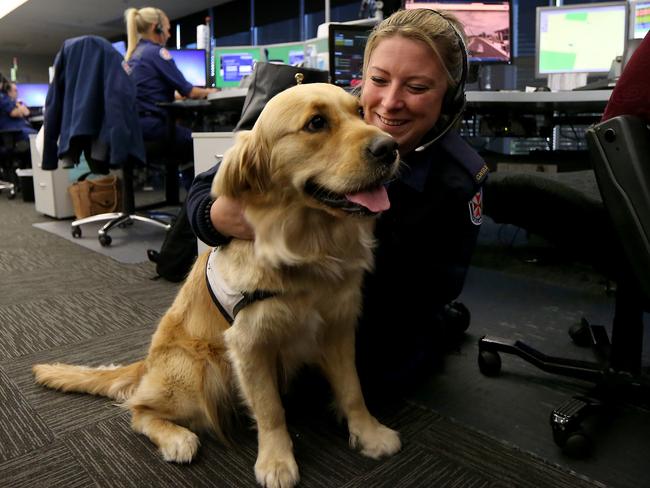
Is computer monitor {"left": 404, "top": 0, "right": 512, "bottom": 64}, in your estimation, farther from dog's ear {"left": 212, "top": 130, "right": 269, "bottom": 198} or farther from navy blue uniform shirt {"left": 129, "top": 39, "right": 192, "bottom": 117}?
dog's ear {"left": 212, "top": 130, "right": 269, "bottom": 198}

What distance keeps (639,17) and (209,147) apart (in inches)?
112

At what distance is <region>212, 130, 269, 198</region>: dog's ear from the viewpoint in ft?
3.70

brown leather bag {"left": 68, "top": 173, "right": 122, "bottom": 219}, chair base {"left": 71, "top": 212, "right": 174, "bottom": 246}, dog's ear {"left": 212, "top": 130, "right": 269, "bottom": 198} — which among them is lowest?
chair base {"left": 71, "top": 212, "right": 174, "bottom": 246}

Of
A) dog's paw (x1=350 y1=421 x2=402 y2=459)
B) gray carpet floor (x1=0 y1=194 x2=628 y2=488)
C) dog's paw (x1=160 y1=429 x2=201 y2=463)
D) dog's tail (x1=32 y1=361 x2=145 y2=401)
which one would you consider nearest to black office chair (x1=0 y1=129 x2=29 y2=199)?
gray carpet floor (x1=0 y1=194 x2=628 y2=488)

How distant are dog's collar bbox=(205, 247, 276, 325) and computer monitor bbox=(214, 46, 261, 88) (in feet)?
14.4

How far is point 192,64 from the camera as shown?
18.5ft

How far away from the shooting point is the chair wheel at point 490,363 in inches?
66.4

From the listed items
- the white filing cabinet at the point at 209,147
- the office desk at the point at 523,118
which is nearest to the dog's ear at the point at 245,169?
the white filing cabinet at the point at 209,147

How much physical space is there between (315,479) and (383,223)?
694 millimetres

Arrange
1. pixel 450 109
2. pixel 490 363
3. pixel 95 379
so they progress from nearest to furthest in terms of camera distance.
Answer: pixel 450 109 → pixel 95 379 → pixel 490 363

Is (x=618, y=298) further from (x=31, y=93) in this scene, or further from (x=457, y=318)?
(x=31, y=93)

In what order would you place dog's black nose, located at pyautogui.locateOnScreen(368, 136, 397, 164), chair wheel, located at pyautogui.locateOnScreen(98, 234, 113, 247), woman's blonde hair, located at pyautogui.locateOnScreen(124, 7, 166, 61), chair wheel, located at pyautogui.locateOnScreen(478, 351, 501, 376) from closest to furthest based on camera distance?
1. dog's black nose, located at pyautogui.locateOnScreen(368, 136, 397, 164)
2. chair wheel, located at pyautogui.locateOnScreen(478, 351, 501, 376)
3. chair wheel, located at pyautogui.locateOnScreen(98, 234, 113, 247)
4. woman's blonde hair, located at pyautogui.locateOnScreen(124, 7, 166, 61)

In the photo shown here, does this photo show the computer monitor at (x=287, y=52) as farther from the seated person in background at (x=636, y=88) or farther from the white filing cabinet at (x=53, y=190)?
the seated person in background at (x=636, y=88)

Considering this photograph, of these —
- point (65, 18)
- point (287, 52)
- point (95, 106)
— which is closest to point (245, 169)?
point (95, 106)
